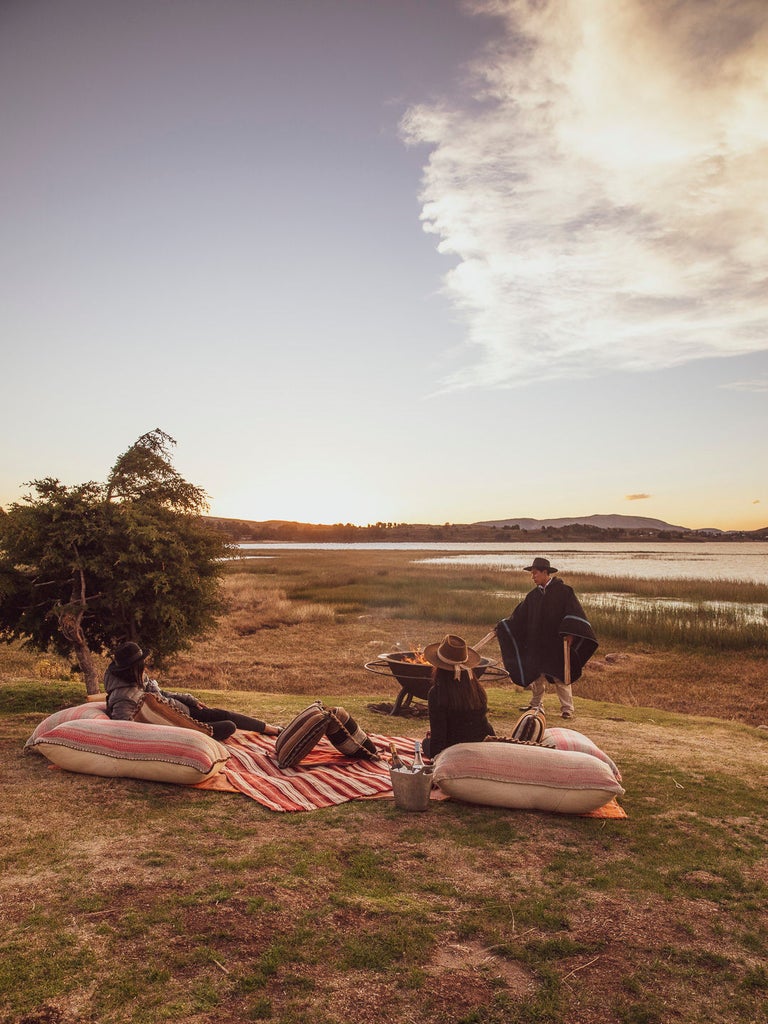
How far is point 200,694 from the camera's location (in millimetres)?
11352

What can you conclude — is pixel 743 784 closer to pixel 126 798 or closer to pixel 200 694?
pixel 126 798

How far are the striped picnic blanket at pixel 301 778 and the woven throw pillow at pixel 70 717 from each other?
138 centimetres

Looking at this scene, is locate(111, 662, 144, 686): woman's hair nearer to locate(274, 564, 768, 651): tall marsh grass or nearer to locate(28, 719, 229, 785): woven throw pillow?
locate(28, 719, 229, 785): woven throw pillow

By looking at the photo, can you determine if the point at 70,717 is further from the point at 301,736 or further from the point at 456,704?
the point at 456,704

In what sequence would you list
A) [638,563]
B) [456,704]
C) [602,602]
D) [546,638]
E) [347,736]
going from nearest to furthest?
[456,704]
[347,736]
[546,638]
[602,602]
[638,563]

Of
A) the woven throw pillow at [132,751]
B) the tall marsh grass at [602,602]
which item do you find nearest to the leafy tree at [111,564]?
the woven throw pillow at [132,751]

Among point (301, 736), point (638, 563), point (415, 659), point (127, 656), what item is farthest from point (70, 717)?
point (638, 563)

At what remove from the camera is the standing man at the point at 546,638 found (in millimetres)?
10797

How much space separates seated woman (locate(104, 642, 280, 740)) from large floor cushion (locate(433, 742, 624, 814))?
9.78 ft

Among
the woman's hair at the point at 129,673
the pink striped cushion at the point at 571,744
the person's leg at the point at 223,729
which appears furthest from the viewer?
the person's leg at the point at 223,729

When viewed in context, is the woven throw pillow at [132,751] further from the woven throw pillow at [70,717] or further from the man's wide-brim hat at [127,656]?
the man's wide-brim hat at [127,656]

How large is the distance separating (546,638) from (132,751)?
6.51 m

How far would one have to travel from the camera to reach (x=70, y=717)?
7.34 meters

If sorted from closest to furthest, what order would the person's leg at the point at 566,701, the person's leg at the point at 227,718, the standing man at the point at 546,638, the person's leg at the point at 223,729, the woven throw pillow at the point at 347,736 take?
the woven throw pillow at the point at 347,736 → the person's leg at the point at 223,729 → the person's leg at the point at 227,718 → the person's leg at the point at 566,701 → the standing man at the point at 546,638
